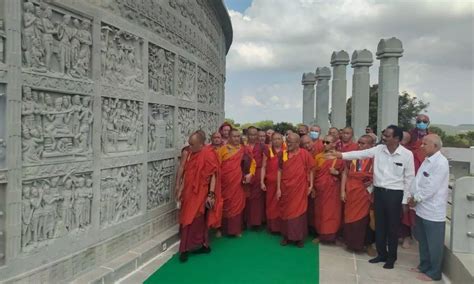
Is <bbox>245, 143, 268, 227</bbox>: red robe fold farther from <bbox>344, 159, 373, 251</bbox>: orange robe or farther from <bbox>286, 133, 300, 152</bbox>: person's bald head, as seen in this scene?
<bbox>344, 159, 373, 251</bbox>: orange robe

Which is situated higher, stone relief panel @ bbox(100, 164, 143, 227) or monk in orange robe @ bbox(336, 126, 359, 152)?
monk in orange robe @ bbox(336, 126, 359, 152)

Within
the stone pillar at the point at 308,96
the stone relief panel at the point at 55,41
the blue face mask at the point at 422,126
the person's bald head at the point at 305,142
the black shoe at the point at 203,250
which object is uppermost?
the stone pillar at the point at 308,96

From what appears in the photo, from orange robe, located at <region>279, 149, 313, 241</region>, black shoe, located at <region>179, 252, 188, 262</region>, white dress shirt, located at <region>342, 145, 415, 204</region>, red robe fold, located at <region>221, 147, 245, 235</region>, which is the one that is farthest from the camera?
red robe fold, located at <region>221, 147, 245, 235</region>

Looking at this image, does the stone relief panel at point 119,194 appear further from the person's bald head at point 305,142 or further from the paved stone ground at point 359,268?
the person's bald head at point 305,142

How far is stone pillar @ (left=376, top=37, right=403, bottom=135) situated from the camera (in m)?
12.7

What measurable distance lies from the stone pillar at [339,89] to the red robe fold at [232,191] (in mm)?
11150

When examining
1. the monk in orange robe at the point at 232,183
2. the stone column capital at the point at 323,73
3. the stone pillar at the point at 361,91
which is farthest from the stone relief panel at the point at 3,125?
the stone column capital at the point at 323,73

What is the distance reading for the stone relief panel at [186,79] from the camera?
6.58m

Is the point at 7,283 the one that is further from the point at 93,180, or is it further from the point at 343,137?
the point at 343,137

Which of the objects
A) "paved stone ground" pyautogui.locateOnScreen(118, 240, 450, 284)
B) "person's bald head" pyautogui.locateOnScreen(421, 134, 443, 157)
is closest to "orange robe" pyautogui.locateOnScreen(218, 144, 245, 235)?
"paved stone ground" pyautogui.locateOnScreen(118, 240, 450, 284)

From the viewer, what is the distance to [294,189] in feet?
19.7

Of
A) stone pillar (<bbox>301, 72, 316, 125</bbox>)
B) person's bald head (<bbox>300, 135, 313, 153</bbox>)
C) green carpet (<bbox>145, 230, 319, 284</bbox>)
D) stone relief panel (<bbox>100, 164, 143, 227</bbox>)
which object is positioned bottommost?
green carpet (<bbox>145, 230, 319, 284</bbox>)

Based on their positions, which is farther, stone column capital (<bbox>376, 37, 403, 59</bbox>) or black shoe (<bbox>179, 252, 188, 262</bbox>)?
stone column capital (<bbox>376, 37, 403, 59</bbox>)

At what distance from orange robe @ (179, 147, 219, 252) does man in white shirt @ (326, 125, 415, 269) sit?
8.13ft
